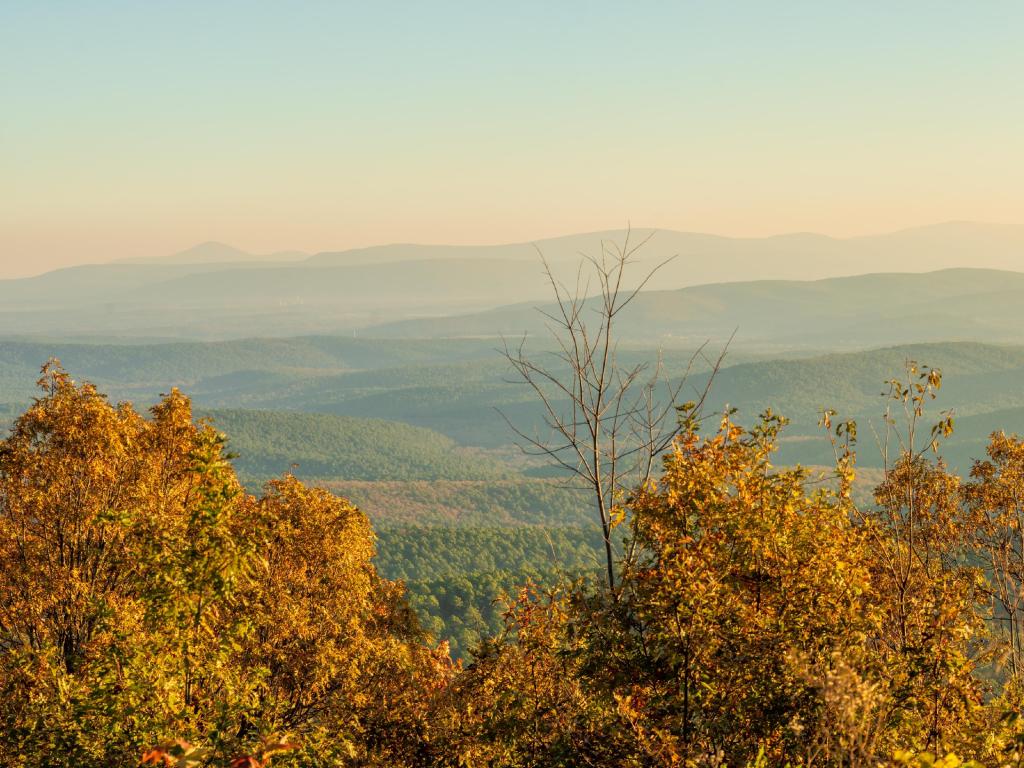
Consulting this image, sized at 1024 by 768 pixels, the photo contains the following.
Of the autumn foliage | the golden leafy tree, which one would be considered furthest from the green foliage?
the autumn foliage

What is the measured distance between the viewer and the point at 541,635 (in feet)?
55.5

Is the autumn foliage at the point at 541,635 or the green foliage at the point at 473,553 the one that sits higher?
the autumn foliage at the point at 541,635

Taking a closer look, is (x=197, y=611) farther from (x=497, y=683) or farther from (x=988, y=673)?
(x=988, y=673)

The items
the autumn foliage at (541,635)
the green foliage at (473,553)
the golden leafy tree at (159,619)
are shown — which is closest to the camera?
the autumn foliage at (541,635)

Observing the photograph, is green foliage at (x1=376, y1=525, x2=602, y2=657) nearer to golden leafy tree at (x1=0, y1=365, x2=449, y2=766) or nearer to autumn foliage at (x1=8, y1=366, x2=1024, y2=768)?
golden leafy tree at (x1=0, y1=365, x2=449, y2=766)

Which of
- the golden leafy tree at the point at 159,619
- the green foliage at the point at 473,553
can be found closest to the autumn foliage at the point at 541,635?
the golden leafy tree at the point at 159,619

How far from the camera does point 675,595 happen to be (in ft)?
36.2

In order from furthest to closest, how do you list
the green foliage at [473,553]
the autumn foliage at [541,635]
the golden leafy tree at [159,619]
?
the green foliage at [473,553]
the golden leafy tree at [159,619]
the autumn foliage at [541,635]

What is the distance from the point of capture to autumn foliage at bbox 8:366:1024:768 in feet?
36.2

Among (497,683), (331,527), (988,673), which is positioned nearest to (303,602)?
(331,527)

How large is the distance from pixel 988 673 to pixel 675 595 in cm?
4565

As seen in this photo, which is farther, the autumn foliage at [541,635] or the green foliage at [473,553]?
the green foliage at [473,553]

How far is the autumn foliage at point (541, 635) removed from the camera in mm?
11031

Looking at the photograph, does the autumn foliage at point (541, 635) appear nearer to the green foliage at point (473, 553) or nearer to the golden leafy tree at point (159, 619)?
the golden leafy tree at point (159, 619)
